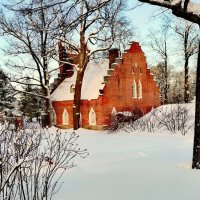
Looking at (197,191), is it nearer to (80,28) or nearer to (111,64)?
(80,28)

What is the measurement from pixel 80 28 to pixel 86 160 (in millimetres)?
19465

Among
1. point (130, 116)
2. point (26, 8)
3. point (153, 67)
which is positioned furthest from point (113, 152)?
point (153, 67)

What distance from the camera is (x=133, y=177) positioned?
9.39 metres

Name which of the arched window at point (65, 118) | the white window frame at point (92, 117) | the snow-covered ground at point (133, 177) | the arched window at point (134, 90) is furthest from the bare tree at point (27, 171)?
the arched window at point (65, 118)

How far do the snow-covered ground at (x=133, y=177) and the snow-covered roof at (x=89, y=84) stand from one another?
2284cm

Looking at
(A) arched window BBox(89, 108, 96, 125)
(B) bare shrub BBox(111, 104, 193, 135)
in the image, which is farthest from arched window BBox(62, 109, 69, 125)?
(B) bare shrub BBox(111, 104, 193, 135)

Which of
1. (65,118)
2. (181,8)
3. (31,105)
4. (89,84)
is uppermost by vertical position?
(89,84)

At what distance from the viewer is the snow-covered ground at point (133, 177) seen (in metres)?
7.84

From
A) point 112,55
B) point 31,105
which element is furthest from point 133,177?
point 31,105

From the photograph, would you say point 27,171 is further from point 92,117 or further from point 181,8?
point 92,117

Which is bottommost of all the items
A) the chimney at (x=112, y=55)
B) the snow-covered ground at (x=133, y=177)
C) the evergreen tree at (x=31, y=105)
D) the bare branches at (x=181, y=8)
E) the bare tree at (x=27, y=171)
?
the snow-covered ground at (x=133, y=177)

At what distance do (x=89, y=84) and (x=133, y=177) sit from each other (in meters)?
28.8

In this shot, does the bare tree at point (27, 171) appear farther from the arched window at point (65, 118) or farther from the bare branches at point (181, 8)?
the arched window at point (65, 118)

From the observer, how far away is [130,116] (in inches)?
1201
